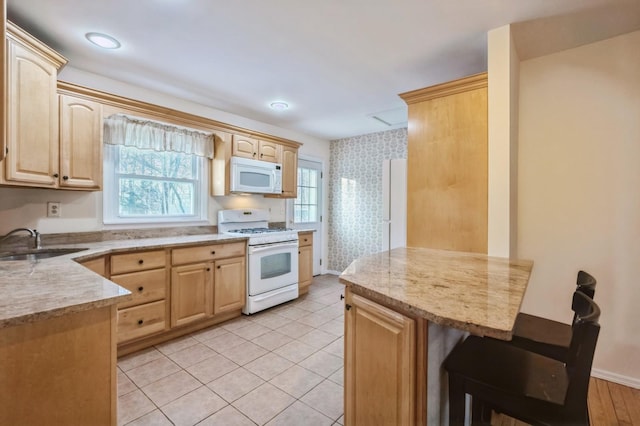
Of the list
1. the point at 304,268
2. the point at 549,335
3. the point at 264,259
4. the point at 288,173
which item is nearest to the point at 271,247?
the point at 264,259

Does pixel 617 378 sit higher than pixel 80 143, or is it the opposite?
pixel 80 143

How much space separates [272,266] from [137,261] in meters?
1.41

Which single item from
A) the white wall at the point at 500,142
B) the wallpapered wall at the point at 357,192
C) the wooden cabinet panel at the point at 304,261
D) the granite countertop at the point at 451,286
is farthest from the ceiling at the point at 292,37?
A: the wooden cabinet panel at the point at 304,261

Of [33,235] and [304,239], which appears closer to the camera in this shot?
[33,235]

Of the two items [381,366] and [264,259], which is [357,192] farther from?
[381,366]

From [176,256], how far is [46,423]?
174 cm

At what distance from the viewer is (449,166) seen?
2.18 m

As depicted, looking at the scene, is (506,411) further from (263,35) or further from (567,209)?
(263,35)

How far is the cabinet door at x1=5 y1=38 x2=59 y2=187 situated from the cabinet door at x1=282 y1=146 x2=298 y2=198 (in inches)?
93.6

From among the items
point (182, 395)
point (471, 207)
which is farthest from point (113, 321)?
point (471, 207)

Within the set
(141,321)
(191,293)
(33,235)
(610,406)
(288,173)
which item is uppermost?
(288,173)

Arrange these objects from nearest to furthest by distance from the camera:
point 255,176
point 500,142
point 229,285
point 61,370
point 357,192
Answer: point 61,370 → point 500,142 → point 229,285 → point 255,176 → point 357,192

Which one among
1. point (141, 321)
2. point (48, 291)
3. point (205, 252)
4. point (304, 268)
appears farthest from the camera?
point (304, 268)

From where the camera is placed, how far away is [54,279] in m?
1.25
